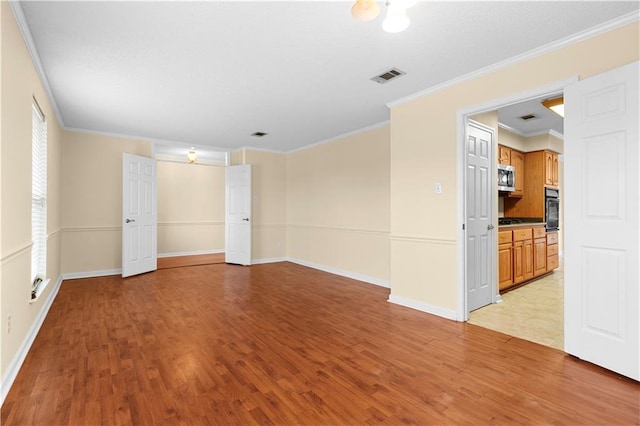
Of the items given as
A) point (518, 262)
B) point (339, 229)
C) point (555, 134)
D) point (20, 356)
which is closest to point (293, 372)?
point (20, 356)

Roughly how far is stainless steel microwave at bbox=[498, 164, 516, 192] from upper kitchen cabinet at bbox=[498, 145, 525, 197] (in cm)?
15

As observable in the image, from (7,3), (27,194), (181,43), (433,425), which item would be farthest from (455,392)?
(7,3)

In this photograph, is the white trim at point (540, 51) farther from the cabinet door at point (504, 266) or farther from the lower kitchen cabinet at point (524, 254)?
the cabinet door at point (504, 266)

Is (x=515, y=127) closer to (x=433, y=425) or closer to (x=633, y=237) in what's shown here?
(x=633, y=237)

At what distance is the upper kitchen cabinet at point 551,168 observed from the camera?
5465 millimetres

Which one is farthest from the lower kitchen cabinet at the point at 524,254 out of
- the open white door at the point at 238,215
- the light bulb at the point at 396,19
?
the open white door at the point at 238,215

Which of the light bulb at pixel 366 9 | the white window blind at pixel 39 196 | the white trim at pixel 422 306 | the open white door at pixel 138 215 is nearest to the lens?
the light bulb at pixel 366 9

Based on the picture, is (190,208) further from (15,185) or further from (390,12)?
(390,12)

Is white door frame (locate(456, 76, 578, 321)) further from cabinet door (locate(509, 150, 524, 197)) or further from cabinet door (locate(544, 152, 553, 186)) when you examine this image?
cabinet door (locate(544, 152, 553, 186))

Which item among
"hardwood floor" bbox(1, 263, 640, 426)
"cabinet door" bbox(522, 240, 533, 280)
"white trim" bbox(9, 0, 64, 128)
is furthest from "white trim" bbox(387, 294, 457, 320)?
"white trim" bbox(9, 0, 64, 128)

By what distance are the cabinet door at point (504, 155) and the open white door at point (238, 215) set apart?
4.64m

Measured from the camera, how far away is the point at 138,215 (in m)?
5.45

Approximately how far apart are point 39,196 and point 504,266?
5.82m

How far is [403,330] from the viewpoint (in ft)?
9.81
